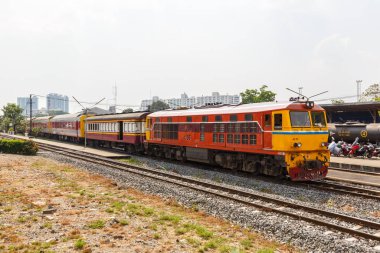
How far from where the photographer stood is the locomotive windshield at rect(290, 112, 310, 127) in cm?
1673

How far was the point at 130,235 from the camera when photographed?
9.48 metres

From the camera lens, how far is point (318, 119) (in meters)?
17.5

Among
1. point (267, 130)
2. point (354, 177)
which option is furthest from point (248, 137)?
point (354, 177)

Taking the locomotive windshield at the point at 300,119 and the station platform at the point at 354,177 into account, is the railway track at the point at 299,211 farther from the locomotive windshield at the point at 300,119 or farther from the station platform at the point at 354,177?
the station platform at the point at 354,177

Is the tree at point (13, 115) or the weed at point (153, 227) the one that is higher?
the tree at point (13, 115)

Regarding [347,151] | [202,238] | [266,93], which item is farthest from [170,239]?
[266,93]

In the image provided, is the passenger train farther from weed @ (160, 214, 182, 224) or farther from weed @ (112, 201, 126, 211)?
weed @ (112, 201, 126, 211)

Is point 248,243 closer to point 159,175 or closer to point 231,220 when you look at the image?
point 231,220

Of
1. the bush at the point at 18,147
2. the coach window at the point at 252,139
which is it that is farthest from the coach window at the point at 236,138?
the bush at the point at 18,147

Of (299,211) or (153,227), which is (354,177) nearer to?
(299,211)

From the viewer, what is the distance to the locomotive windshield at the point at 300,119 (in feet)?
54.9

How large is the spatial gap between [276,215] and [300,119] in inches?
266

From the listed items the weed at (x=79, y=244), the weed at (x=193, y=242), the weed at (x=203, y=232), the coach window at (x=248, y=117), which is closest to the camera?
the weed at (x=79, y=244)

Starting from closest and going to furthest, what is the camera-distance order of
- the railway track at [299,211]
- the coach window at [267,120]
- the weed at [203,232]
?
the weed at [203,232] → the railway track at [299,211] → the coach window at [267,120]
